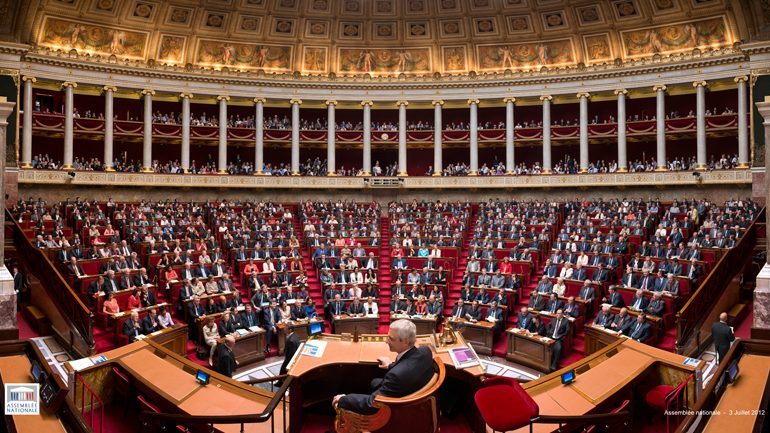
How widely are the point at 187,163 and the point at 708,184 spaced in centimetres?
2699

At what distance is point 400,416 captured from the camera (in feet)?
13.2

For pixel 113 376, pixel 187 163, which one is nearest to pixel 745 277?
pixel 113 376

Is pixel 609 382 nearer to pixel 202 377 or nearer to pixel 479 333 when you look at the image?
pixel 202 377

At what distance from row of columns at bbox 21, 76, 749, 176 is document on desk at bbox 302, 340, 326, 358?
72.8 ft

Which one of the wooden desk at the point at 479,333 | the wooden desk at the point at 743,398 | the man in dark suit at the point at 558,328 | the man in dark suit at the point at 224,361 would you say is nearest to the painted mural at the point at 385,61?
the wooden desk at the point at 479,333

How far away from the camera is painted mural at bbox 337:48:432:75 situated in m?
29.5

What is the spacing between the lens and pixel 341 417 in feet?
13.7

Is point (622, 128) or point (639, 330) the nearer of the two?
point (639, 330)

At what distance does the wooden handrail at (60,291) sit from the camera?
1035 centimetres

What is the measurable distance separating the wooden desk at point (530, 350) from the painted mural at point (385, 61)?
21.2 metres

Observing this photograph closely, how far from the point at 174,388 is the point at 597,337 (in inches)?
365

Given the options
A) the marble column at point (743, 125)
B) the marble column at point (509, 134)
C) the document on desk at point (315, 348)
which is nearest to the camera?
the document on desk at point (315, 348)

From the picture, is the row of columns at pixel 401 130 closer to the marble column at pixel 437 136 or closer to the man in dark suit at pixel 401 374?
the marble column at pixel 437 136

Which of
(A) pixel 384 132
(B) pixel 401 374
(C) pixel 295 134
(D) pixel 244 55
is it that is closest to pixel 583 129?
(A) pixel 384 132
